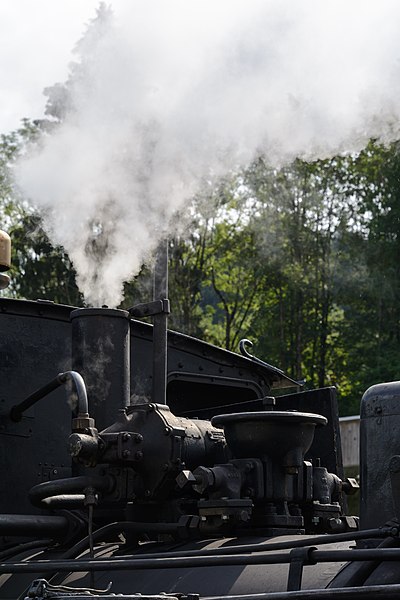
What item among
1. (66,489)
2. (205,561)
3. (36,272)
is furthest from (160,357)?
(36,272)

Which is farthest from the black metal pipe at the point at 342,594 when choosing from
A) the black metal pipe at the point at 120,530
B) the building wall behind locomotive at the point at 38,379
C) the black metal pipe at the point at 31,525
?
the building wall behind locomotive at the point at 38,379

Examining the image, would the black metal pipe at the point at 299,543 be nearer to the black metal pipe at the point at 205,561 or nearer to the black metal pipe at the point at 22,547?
the black metal pipe at the point at 205,561

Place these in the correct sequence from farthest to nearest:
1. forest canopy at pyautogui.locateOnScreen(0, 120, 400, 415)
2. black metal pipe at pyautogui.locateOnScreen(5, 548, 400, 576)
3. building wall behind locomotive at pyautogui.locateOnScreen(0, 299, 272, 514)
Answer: forest canopy at pyautogui.locateOnScreen(0, 120, 400, 415)
building wall behind locomotive at pyautogui.locateOnScreen(0, 299, 272, 514)
black metal pipe at pyautogui.locateOnScreen(5, 548, 400, 576)

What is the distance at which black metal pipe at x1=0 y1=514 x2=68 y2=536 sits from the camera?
15.1 feet

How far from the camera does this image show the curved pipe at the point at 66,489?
4.54m

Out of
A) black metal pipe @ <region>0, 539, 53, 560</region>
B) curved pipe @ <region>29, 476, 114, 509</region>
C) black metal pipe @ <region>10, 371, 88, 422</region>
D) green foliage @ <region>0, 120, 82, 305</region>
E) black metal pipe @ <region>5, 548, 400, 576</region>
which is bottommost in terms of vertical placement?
black metal pipe @ <region>0, 539, 53, 560</region>

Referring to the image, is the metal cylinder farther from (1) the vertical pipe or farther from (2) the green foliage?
(2) the green foliage

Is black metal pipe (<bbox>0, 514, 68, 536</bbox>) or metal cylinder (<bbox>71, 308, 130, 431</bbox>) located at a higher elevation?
metal cylinder (<bbox>71, 308, 130, 431</bbox>)

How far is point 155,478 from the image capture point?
15.1 ft

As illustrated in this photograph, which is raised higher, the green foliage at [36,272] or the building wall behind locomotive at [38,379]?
the green foliage at [36,272]

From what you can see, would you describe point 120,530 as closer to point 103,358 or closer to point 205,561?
point 103,358

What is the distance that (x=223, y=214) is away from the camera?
938 inches

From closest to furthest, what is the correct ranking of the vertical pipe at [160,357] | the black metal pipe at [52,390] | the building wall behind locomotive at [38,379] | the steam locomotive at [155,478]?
1. the steam locomotive at [155,478]
2. the black metal pipe at [52,390]
3. the vertical pipe at [160,357]
4. the building wall behind locomotive at [38,379]

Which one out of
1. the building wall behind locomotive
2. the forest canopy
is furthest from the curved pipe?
the forest canopy
